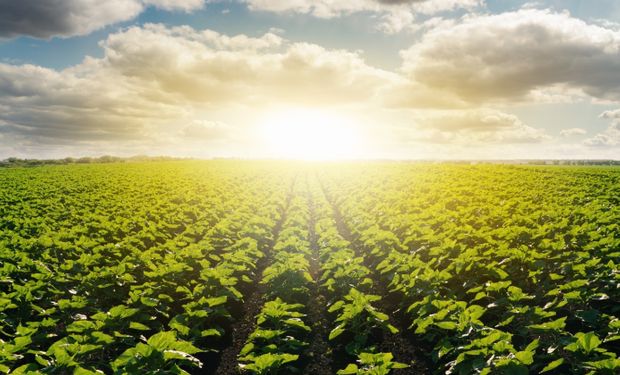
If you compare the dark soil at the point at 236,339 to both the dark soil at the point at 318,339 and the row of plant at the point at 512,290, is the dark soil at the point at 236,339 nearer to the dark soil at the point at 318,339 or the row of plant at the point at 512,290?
the dark soil at the point at 318,339

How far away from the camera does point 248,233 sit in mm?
15750

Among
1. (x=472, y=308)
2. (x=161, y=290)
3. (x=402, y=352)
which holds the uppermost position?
(x=472, y=308)

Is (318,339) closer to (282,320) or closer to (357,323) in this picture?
(357,323)

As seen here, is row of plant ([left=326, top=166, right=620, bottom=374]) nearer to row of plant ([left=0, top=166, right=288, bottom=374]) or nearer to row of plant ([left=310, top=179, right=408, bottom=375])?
row of plant ([left=310, top=179, right=408, bottom=375])

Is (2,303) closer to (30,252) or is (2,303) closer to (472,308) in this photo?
(30,252)

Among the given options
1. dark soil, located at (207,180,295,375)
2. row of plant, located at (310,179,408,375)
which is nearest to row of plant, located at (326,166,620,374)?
Result: row of plant, located at (310,179,408,375)

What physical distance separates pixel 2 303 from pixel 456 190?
71.9 ft

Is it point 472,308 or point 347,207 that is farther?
point 347,207

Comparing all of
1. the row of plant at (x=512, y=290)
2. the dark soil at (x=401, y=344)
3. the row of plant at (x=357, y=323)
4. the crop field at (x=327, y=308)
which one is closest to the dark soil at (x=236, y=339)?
the crop field at (x=327, y=308)

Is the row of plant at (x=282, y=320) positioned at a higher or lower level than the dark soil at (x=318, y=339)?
higher

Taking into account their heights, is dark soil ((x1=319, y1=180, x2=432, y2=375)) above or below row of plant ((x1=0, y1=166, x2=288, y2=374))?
below

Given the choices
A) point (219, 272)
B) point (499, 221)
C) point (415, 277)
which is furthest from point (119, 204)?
point (499, 221)

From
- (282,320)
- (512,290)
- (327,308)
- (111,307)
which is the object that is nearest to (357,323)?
(282,320)

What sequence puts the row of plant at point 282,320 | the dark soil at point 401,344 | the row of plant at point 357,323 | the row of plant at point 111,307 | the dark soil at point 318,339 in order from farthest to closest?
the dark soil at point 318,339
the dark soil at point 401,344
the row of plant at point 282,320
the row of plant at point 111,307
the row of plant at point 357,323
